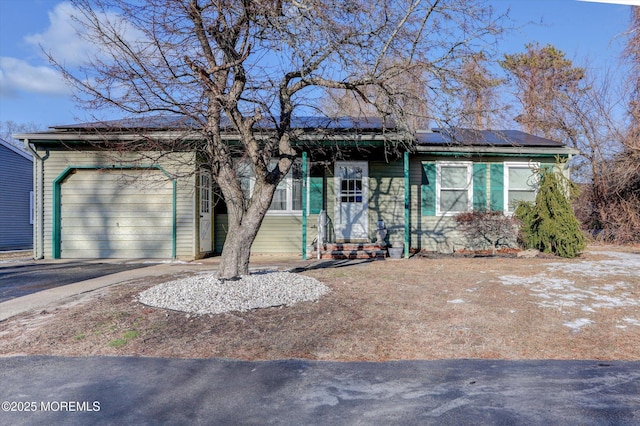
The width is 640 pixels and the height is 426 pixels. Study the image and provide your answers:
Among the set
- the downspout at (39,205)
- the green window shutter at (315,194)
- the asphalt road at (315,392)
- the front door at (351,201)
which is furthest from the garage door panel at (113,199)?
the asphalt road at (315,392)

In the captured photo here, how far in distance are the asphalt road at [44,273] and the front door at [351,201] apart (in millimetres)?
5159

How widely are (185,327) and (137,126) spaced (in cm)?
385

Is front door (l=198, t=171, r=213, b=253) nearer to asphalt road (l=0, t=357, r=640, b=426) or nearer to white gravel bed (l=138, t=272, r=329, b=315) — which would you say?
white gravel bed (l=138, t=272, r=329, b=315)

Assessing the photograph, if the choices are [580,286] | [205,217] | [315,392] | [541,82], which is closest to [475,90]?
[580,286]

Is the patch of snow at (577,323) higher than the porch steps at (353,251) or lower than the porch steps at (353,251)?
lower

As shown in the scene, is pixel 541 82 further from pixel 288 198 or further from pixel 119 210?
pixel 119 210

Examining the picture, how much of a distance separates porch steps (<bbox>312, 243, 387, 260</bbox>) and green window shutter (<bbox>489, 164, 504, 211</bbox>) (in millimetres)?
3779

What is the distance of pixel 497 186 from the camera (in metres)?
12.1

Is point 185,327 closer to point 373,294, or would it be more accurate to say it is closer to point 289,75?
point 373,294

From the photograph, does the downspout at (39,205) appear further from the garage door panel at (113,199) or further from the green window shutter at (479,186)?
the green window shutter at (479,186)

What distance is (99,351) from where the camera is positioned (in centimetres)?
408

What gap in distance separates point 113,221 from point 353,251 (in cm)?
→ 631

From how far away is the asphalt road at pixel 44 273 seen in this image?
7.04 metres

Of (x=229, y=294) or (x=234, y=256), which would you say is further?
(x=234, y=256)
